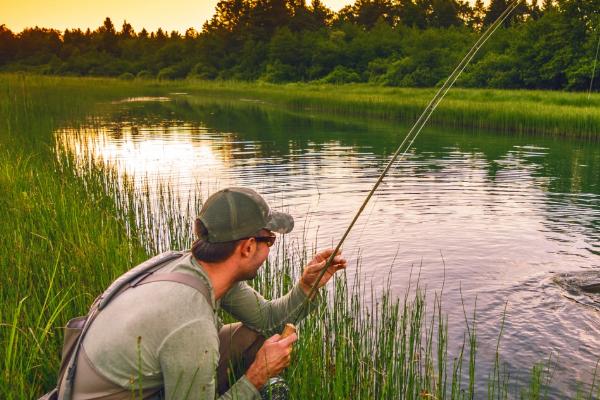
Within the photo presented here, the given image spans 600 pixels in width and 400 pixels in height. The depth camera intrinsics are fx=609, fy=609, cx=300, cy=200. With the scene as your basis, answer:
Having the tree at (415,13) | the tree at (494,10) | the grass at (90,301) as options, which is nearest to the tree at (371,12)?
the tree at (415,13)

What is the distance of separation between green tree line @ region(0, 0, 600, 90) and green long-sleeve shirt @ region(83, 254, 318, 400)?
23706 millimetres

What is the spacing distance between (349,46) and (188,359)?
6656 centimetres

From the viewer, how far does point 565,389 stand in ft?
17.0

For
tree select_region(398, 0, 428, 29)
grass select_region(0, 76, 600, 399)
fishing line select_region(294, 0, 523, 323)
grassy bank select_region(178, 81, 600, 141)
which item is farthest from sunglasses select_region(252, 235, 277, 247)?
tree select_region(398, 0, 428, 29)

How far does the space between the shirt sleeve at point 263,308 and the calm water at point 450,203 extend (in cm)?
254

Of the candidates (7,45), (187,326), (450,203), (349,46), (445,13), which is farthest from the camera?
(7,45)

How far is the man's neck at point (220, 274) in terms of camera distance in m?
2.78

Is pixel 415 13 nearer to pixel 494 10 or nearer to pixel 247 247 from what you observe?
pixel 494 10

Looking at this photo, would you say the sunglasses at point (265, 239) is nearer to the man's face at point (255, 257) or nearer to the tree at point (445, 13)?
the man's face at point (255, 257)

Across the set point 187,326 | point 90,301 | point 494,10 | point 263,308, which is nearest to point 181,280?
point 187,326

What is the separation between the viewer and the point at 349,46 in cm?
6644

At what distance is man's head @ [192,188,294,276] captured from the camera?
2764 millimetres

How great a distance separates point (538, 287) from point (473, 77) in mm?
42090

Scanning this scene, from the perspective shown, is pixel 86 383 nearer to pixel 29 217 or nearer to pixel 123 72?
pixel 29 217
